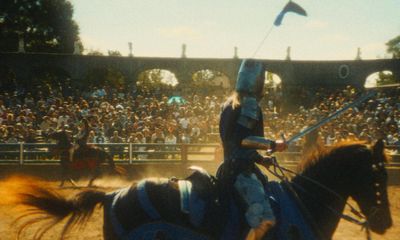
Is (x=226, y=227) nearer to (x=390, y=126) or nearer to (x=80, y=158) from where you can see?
(x=80, y=158)

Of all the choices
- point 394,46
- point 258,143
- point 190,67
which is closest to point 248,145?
point 258,143

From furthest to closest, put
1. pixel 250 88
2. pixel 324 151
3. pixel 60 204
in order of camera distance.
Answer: pixel 324 151 < pixel 60 204 < pixel 250 88

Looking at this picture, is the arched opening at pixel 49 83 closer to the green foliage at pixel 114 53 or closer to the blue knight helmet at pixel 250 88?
the blue knight helmet at pixel 250 88

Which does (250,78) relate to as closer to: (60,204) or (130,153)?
(60,204)

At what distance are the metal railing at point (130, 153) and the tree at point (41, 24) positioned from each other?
114 feet

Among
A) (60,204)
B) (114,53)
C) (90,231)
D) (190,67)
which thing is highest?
(114,53)

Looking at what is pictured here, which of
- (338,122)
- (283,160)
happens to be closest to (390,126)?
(338,122)

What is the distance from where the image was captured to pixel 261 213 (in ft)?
12.9

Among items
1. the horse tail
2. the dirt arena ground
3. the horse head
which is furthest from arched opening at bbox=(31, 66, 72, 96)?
the horse head

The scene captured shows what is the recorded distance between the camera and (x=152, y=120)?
1811 centimetres

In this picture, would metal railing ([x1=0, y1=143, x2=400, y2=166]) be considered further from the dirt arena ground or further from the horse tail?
the horse tail

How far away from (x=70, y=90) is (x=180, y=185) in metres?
21.6

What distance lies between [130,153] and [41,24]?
3929 centimetres

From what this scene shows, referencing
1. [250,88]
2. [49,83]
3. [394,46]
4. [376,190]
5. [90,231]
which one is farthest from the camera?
[394,46]
